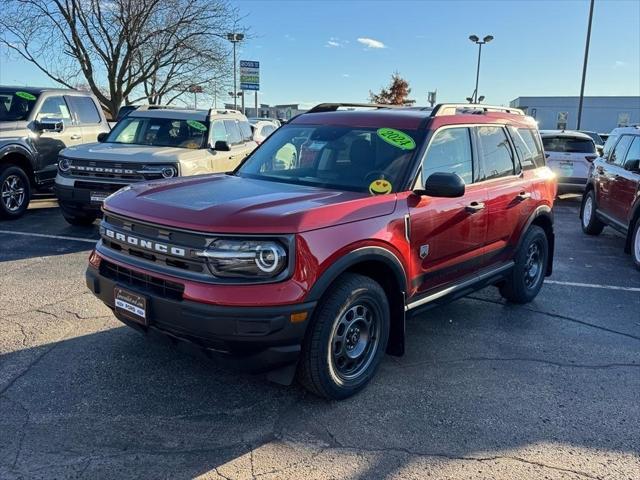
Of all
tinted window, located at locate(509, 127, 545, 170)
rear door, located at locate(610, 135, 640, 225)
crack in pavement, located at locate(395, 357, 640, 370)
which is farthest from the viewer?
rear door, located at locate(610, 135, 640, 225)

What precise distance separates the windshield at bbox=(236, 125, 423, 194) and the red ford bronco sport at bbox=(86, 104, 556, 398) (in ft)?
0.04

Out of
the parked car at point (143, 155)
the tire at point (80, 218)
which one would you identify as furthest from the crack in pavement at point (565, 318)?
the tire at point (80, 218)

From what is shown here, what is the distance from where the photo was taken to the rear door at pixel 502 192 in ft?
15.8

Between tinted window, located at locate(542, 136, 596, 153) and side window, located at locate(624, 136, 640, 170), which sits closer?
side window, located at locate(624, 136, 640, 170)

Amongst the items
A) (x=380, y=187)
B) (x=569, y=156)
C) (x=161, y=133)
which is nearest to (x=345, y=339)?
(x=380, y=187)

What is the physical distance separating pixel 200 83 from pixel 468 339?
22937 mm

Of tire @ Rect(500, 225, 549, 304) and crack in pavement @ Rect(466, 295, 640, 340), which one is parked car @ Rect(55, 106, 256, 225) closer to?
crack in pavement @ Rect(466, 295, 640, 340)

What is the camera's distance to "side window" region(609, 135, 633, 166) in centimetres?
850

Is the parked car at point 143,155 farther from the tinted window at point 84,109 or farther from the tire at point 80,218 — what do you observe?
the tinted window at point 84,109

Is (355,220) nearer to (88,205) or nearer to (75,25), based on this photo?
(88,205)

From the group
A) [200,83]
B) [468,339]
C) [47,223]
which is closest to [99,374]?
[468,339]

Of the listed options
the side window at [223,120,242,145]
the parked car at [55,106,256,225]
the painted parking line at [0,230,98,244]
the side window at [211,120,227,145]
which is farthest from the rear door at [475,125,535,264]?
the side window at [223,120,242,145]

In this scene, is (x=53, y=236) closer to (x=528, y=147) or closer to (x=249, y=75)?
(x=528, y=147)

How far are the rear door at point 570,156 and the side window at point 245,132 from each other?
7026 millimetres
